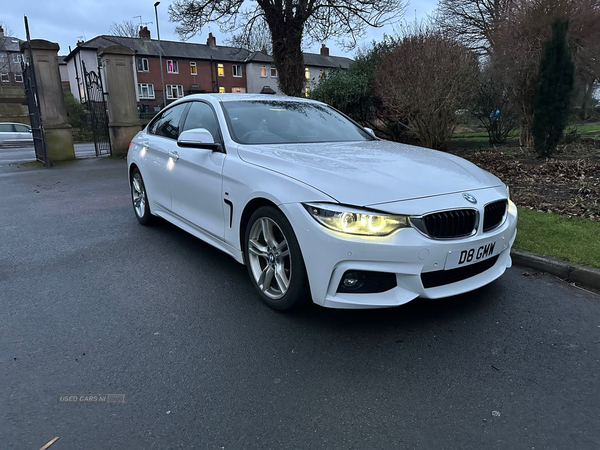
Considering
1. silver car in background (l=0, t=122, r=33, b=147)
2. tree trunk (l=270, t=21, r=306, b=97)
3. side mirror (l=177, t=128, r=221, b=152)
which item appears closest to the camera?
side mirror (l=177, t=128, r=221, b=152)

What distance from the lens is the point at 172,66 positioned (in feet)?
176

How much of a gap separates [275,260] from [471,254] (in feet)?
4.52

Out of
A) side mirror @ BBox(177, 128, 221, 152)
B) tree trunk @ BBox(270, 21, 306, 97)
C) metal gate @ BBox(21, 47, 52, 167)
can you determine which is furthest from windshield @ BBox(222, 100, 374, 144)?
tree trunk @ BBox(270, 21, 306, 97)

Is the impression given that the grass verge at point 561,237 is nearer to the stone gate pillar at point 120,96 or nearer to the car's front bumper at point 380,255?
the car's front bumper at point 380,255

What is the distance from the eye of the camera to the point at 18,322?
3.30 m

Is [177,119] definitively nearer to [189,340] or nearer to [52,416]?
[189,340]

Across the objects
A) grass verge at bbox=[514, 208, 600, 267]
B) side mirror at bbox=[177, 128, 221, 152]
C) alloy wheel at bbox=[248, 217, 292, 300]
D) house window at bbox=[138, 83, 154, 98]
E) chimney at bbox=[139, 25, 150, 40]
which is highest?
chimney at bbox=[139, 25, 150, 40]

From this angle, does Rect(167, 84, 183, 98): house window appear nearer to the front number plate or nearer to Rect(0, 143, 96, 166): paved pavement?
Rect(0, 143, 96, 166): paved pavement

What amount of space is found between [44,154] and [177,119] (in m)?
9.73

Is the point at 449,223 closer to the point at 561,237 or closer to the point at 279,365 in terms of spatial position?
the point at 279,365

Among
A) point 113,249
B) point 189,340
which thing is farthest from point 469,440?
point 113,249

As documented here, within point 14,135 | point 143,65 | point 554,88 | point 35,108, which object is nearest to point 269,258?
point 554,88

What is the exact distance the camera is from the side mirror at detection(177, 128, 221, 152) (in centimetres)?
386

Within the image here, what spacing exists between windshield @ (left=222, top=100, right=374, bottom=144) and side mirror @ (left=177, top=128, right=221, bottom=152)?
7.7 inches
